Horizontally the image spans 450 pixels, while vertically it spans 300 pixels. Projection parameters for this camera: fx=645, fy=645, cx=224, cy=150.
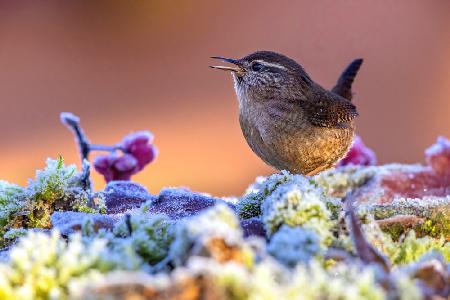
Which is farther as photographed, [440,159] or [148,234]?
[440,159]

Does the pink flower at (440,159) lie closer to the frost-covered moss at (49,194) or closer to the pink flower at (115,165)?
the pink flower at (115,165)

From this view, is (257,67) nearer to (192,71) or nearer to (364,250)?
(364,250)

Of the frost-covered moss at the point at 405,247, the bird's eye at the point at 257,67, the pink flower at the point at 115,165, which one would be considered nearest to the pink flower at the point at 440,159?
the bird's eye at the point at 257,67

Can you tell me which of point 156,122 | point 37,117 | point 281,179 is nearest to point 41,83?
point 37,117

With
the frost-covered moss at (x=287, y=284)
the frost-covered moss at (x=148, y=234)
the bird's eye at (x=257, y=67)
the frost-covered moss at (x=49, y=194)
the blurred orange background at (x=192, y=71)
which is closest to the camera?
the frost-covered moss at (x=287, y=284)

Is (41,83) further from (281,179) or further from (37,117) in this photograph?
(281,179)

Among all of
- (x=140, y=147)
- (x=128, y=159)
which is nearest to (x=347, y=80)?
(x=140, y=147)
